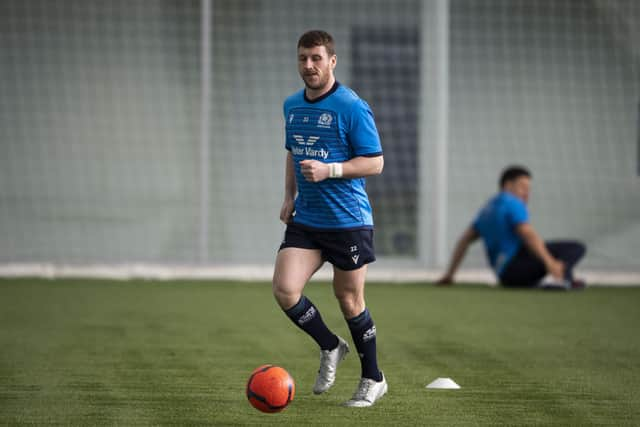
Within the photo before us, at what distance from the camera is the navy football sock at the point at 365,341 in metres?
4.38

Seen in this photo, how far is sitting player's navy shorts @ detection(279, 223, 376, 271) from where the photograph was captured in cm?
433

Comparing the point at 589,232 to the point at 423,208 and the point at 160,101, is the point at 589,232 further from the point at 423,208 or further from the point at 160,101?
the point at 160,101

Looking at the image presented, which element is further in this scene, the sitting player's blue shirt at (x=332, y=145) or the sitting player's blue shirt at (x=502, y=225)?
the sitting player's blue shirt at (x=502, y=225)

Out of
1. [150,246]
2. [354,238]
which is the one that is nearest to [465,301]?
[150,246]

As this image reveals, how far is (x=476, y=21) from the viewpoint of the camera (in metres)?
12.1

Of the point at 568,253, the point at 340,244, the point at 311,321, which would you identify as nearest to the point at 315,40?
the point at 340,244

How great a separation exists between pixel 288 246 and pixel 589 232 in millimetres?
8289

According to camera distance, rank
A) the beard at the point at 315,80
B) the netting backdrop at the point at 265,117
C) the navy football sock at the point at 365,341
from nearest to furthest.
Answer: the beard at the point at 315,80 < the navy football sock at the point at 365,341 < the netting backdrop at the point at 265,117

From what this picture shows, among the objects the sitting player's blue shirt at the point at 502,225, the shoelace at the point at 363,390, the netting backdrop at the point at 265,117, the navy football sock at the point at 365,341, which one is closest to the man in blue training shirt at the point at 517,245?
the sitting player's blue shirt at the point at 502,225

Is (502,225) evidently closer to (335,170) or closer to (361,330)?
(361,330)

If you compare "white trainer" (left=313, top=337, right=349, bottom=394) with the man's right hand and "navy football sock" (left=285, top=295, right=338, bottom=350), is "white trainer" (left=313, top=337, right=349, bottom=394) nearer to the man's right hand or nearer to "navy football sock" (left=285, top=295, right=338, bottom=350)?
"navy football sock" (left=285, top=295, right=338, bottom=350)

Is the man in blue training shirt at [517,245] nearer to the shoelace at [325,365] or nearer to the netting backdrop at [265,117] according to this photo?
the netting backdrop at [265,117]

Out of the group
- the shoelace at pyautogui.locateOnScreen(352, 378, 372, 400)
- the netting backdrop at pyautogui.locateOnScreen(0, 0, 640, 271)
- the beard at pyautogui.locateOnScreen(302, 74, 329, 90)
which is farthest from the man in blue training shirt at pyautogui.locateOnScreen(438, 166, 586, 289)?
the beard at pyautogui.locateOnScreen(302, 74, 329, 90)

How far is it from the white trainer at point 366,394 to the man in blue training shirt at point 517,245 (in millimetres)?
5716
